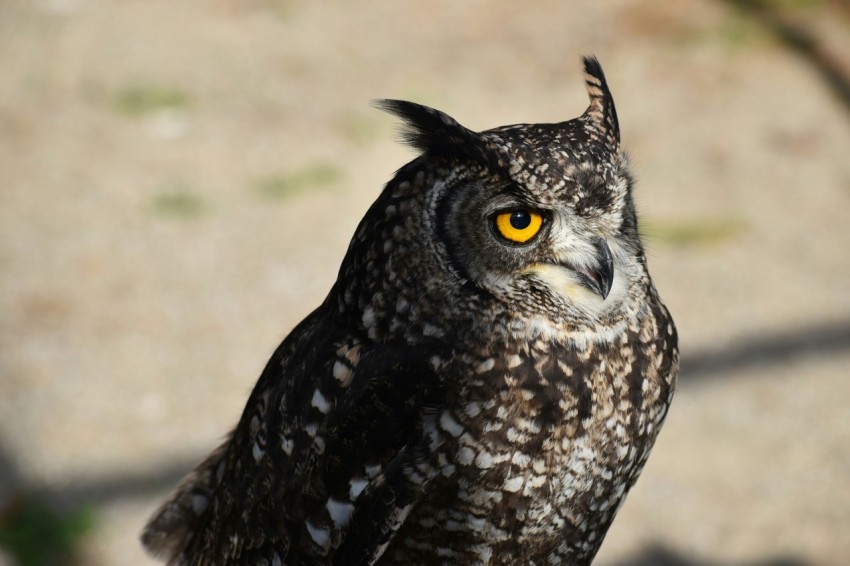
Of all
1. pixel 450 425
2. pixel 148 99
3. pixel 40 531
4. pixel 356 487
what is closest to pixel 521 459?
pixel 450 425

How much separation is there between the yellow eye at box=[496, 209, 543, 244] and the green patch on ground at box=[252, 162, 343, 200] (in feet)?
14.4

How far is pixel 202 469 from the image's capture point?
3016 millimetres

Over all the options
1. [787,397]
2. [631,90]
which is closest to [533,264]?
[787,397]

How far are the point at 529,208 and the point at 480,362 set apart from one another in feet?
1.15

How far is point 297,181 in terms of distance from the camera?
6574 mm

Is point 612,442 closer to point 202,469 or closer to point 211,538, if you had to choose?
point 211,538

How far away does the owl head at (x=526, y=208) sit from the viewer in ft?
7.13

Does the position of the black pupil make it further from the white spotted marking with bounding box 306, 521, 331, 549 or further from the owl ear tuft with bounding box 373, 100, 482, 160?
the white spotted marking with bounding box 306, 521, 331, 549

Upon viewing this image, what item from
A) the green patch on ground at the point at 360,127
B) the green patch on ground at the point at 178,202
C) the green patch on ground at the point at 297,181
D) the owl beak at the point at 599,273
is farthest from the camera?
the green patch on ground at the point at 360,127

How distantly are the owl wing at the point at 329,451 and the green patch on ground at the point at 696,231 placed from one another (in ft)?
13.2

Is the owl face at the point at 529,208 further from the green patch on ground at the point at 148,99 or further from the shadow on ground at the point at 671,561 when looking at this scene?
the green patch on ground at the point at 148,99

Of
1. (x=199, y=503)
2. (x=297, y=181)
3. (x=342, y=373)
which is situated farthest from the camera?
(x=297, y=181)

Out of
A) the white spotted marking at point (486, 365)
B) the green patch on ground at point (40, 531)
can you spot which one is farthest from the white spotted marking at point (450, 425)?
the green patch on ground at point (40, 531)

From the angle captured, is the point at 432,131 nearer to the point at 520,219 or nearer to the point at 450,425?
the point at 520,219
